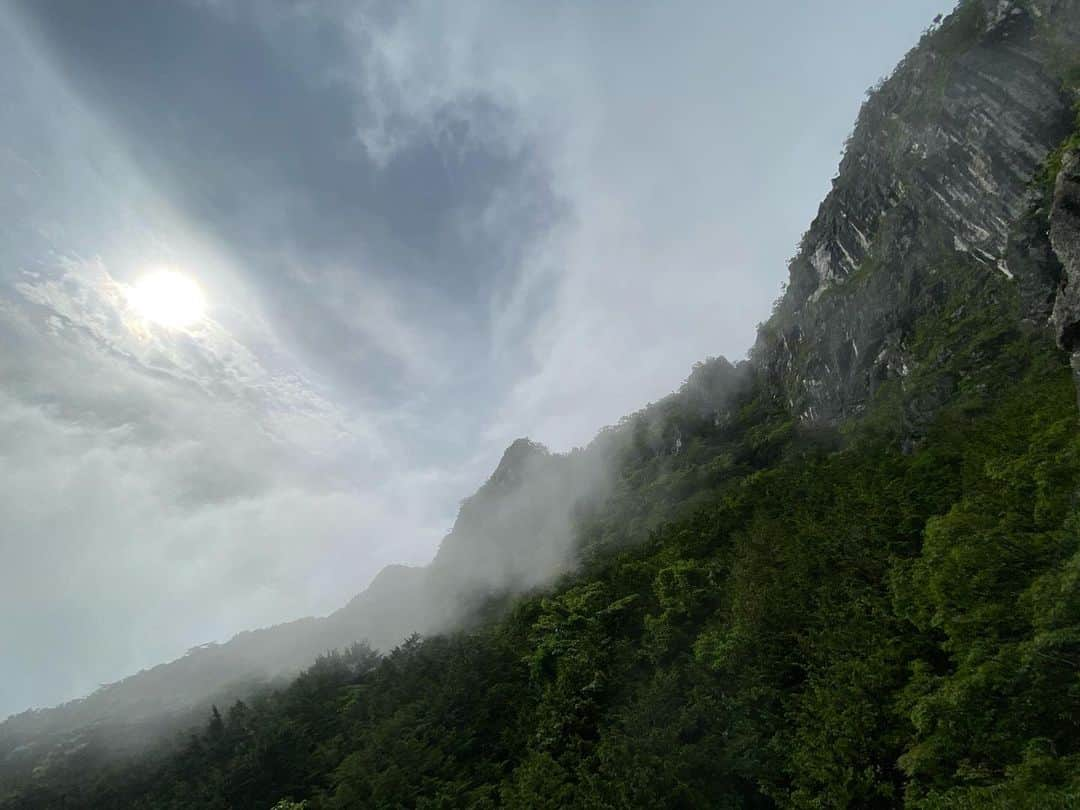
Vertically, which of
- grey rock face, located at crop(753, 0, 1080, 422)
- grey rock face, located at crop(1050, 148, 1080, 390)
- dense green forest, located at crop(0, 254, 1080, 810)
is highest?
grey rock face, located at crop(753, 0, 1080, 422)

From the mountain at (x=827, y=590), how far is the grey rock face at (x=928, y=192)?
27 centimetres

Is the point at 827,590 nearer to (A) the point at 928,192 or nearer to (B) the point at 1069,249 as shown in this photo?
(B) the point at 1069,249

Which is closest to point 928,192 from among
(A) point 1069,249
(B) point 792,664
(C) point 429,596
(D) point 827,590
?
(A) point 1069,249

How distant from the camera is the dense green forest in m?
15.3

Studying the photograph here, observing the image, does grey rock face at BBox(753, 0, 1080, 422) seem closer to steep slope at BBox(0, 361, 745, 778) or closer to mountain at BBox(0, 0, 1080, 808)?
mountain at BBox(0, 0, 1080, 808)

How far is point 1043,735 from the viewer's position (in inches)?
551

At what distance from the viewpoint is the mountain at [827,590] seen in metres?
17.1

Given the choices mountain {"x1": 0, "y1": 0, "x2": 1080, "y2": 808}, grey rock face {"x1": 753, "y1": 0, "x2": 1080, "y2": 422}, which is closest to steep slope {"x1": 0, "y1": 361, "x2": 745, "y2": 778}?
mountain {"x1": 0, "y1": 0, "x2": 1080, "y2": 808}

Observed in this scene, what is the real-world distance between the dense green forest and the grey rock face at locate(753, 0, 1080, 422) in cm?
327

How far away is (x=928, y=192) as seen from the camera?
53125mm

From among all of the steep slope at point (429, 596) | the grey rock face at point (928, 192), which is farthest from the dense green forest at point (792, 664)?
the steep slope at point (429, 596)

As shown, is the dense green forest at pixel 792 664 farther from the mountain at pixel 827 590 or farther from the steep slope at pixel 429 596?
the steep slope at pixel 429 596

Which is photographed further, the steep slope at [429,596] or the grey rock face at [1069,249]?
the steep slope at [429,596]

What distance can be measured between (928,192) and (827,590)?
159 ft
